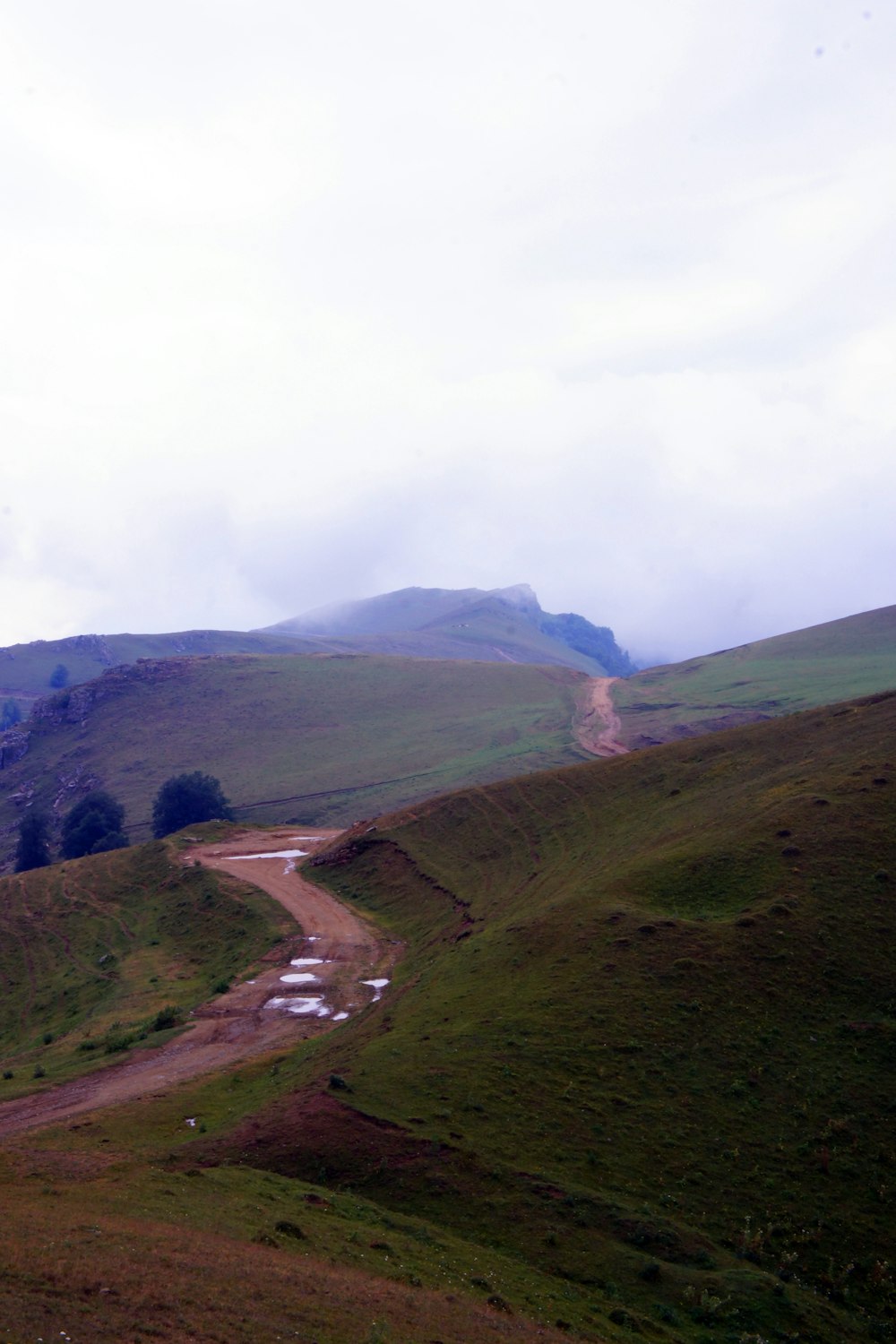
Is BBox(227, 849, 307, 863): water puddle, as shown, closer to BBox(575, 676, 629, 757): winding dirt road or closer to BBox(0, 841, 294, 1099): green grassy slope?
BBox(0, 841, 294, 1099): green grassy slope

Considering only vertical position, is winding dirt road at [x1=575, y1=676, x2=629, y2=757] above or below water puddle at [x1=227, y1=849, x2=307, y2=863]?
above

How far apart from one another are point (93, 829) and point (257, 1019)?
2922 inches

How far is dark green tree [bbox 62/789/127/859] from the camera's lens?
98.8 metres

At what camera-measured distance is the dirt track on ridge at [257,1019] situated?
2972 centimetres

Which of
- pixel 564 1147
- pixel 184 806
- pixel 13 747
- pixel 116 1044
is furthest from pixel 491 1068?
pixel 13 747

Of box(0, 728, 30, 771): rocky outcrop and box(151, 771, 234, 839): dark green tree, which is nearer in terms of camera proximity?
box(151, 771, 234, 839): dark green tree

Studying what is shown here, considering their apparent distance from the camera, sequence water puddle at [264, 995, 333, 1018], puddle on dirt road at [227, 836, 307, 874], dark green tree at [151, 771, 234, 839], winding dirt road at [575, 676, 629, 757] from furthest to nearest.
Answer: winding dirt road at [575, 676, 629, 757] → dark green tree at [151, 771, 234, 839] → puddle on dirt road at [227, 836, 307, 874] → water puddle at [264, 995, 333, 1018]

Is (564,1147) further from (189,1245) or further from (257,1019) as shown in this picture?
(257,1019)

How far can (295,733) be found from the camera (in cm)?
15288

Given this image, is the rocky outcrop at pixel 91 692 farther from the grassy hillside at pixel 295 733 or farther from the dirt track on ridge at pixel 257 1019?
the dirt track on ridge at pixel 257 1019

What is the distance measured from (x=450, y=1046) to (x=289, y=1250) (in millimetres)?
11171

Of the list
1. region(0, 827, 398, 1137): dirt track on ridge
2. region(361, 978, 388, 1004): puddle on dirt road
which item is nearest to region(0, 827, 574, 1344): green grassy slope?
region(0, 827, 398, 1137): dirt track on ridge

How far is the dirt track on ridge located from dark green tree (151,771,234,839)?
146 ft

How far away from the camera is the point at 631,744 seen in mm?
116875
